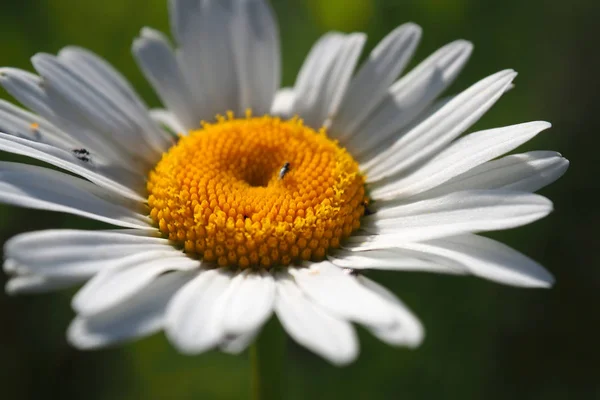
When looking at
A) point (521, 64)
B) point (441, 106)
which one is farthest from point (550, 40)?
point (441, 106)

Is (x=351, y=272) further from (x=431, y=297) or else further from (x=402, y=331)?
(x=431, y=297)

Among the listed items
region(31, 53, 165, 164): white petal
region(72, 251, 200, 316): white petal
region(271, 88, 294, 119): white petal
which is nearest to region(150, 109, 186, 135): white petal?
region(31, 53, 165, 164): white petal

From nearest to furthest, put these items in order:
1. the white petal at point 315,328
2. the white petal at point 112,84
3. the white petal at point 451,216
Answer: the white petal at point 315,328 → the white petal at point 451,216 → the white petal at point 112,84

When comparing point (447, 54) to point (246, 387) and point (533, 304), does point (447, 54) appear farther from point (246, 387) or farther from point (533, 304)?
point (246, 387)

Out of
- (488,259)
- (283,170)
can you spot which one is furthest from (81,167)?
(488,259)

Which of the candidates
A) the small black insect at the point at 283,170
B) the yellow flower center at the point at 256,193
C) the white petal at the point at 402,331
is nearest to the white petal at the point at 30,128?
the yellow flower center at the point at 256,193

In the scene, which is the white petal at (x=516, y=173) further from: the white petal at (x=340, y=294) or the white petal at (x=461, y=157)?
the white petal at (x=340, y=294)
